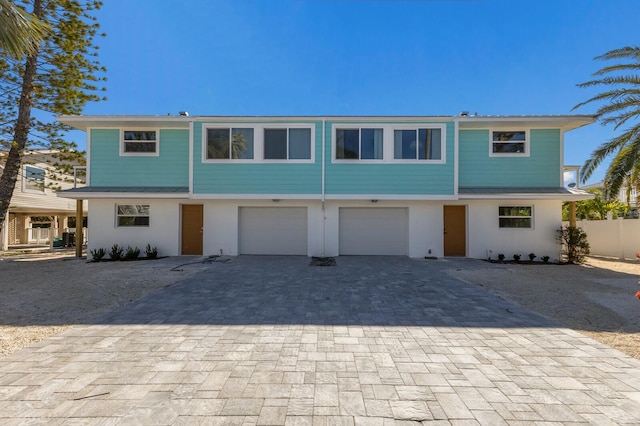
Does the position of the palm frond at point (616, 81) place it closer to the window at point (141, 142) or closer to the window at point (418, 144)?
the window at point (418, 144)

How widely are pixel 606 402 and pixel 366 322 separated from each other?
116 inches

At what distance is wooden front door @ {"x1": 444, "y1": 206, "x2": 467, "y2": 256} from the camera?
42.9 feet

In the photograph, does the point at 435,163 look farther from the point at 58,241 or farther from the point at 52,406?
the point at 58,241

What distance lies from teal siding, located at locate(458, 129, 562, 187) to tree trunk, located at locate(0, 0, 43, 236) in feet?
54.2

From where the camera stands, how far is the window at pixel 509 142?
12727 mm

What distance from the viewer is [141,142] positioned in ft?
42.8

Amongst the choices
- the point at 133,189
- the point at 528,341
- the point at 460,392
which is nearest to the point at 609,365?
the point at 528,341

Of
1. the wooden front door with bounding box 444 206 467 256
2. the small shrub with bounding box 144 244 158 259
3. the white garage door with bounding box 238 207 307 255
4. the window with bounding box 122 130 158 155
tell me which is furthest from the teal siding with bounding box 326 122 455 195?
the small shrub with bounding box 144 244 158 259

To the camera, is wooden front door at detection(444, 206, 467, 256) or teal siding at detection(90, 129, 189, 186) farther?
wooden front door at detection(444, 206, 467, 256)

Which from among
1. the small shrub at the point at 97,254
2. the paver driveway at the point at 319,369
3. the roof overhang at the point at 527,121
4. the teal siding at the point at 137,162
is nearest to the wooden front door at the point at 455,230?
the roof overhang at the point at 527,121

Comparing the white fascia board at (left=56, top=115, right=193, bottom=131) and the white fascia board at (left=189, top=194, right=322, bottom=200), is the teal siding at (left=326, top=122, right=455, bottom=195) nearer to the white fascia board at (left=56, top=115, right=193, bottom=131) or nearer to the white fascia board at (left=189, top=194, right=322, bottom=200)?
the white fascia board at (left=189, top=194, right=322, bottom=200)

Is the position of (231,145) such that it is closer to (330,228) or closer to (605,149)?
(330,228)

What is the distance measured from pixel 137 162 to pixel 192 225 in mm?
3413

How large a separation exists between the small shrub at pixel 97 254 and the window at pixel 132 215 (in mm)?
1192
